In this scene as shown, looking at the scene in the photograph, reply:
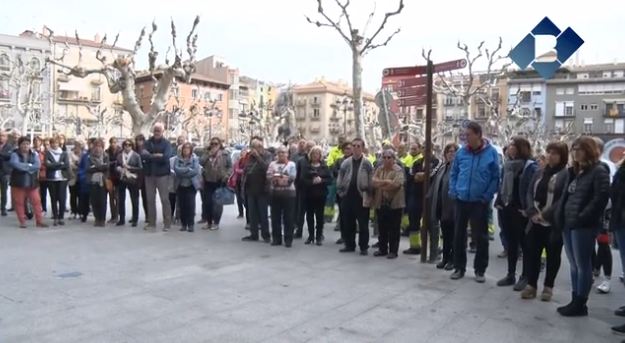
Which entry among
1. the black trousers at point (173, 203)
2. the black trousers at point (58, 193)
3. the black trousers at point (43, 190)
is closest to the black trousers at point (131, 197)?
the black trousers at point (173, 203)

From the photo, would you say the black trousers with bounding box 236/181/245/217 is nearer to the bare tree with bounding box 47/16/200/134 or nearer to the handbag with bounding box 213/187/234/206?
the handbag with bounding box 213/187/234/206

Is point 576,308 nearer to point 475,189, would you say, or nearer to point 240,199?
point 475,189

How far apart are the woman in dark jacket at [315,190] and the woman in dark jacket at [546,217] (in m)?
4.02

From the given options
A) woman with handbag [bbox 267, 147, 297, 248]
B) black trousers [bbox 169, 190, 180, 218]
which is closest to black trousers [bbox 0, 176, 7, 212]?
black trousers [bbox 169, 190, 180, 218]

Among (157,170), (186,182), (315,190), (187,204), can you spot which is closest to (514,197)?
(315,190)

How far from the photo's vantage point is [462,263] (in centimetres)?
724

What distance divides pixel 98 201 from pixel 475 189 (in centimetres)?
762

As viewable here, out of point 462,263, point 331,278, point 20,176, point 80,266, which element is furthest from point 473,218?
point 20,176

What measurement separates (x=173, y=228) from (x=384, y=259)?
4662 mm

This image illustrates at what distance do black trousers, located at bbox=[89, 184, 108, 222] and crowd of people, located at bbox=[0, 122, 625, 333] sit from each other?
0.08ft

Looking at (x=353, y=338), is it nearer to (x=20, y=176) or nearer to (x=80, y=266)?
(x=80, y=266)

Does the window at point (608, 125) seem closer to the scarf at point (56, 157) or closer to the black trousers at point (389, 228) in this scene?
the black trousers at point (389, 228)

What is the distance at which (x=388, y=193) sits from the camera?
336 inches

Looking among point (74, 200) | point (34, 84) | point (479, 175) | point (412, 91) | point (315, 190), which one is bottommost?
point (74, 200)
